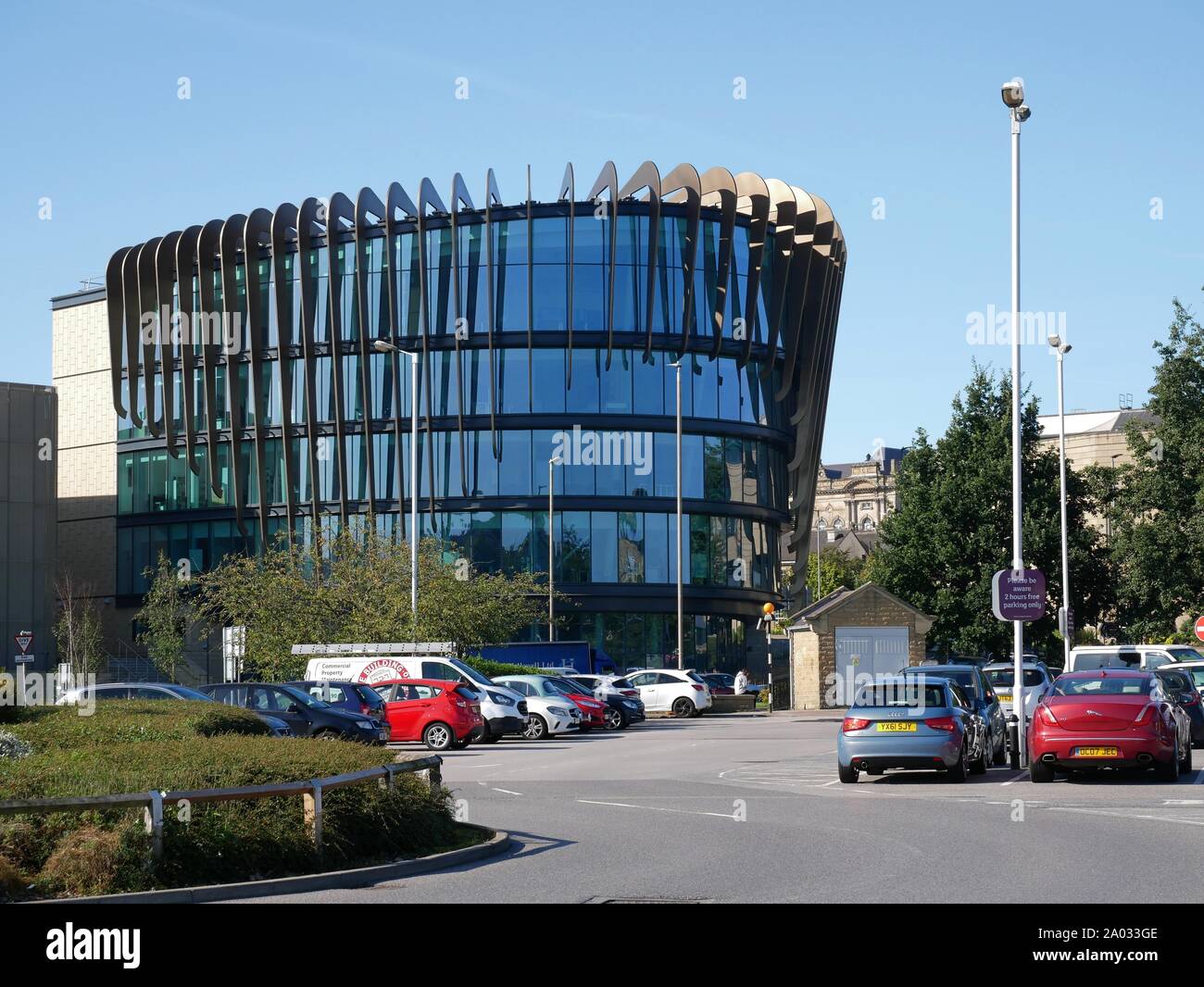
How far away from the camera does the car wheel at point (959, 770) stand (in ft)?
68.9

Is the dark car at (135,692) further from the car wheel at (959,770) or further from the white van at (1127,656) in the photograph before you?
the white van at (1127,656)

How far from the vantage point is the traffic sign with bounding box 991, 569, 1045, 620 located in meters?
25.6

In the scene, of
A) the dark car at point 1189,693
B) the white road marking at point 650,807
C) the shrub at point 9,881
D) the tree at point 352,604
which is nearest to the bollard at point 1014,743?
the dark car at point 1189,693

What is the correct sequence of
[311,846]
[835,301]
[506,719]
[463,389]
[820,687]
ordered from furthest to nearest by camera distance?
[835,301] → [463,389] → [820,687] → [506,719] → [311,846]

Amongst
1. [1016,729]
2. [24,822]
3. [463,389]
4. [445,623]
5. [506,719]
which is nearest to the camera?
[24,822]

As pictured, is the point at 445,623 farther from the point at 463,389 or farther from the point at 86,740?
the point at 86,740

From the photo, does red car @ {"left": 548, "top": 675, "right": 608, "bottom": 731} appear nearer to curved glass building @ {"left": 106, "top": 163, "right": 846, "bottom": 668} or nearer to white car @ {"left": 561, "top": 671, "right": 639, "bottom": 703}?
white car @ {"left": 561, "top": 671, "right": 639, "bottom": 703}

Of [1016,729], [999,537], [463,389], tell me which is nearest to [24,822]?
[1016,729]

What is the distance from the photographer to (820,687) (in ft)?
172

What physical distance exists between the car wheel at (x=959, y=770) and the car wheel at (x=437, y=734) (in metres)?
12.8

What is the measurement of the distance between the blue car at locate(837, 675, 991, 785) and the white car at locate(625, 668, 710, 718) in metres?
32.0

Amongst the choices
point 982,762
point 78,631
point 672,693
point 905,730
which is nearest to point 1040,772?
point 905,730

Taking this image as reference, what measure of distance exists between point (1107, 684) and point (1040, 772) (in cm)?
167

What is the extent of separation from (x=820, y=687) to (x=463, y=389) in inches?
862
